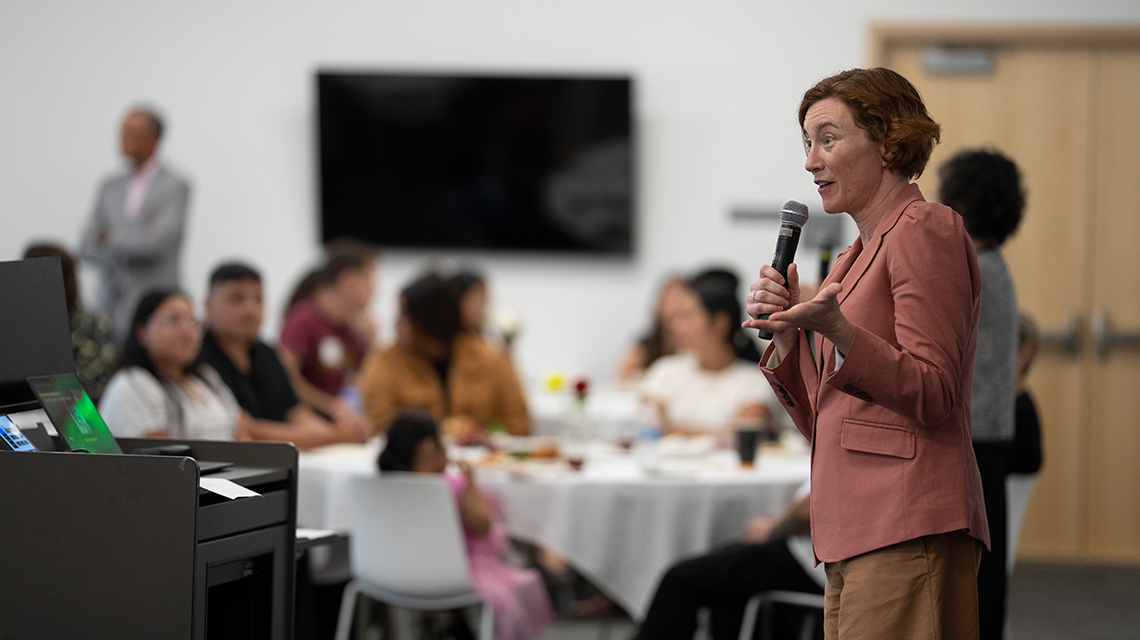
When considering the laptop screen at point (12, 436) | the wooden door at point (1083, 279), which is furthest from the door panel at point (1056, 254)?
the laptop screen at point (12, 436)

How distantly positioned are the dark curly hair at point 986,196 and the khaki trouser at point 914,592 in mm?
1072

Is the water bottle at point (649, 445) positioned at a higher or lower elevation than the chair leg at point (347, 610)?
higher

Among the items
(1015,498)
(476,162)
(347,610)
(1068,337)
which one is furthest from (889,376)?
(476,162)

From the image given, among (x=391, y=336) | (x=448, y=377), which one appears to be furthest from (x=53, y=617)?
(x=391, y=336)

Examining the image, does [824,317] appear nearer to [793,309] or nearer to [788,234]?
[793,309]

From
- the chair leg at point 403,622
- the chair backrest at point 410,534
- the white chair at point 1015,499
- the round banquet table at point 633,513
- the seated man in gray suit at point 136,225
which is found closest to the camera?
the white chair at point 1015,499

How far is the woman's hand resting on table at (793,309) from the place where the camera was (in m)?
1.30

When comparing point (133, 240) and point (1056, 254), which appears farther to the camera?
point (133, 240)

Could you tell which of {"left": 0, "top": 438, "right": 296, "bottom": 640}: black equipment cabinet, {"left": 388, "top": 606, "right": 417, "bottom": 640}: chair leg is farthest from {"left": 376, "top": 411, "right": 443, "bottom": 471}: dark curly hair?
{"left": 0, "top": 438, "right": 296, "bottom": 640}: black equipment cabinet

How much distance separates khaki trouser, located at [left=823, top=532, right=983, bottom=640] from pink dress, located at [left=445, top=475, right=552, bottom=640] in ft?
5.51

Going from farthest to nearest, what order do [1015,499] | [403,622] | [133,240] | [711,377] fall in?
[133,240] < [711,377] < [403,622] < [1015,499]

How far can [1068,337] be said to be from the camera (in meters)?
5.38

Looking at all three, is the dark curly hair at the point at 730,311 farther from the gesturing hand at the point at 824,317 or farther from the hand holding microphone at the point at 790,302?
the gesturing hand at the point at 824,317

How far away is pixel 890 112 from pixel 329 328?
3.89 metres
